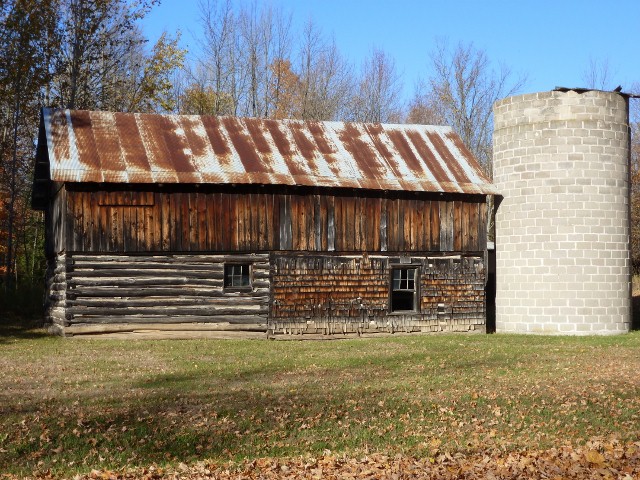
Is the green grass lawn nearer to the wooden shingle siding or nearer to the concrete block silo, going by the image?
the wooden shingle siding

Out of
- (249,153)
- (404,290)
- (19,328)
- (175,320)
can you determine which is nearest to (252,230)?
(249,153)

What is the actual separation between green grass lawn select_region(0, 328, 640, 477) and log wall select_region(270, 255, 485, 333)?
372cm

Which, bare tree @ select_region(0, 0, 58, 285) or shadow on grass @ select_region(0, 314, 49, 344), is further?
bare tree @ select_region(0, 0, 58, 285)

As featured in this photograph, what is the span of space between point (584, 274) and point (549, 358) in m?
6.38

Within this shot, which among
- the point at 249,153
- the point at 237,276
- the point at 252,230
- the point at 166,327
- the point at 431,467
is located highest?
the point at 249,153

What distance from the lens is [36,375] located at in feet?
54.3

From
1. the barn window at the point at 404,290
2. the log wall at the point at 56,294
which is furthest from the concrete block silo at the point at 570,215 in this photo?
the log wall at the point at 56,294

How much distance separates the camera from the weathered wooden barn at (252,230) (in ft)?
76.7

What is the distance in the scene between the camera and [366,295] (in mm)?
25266

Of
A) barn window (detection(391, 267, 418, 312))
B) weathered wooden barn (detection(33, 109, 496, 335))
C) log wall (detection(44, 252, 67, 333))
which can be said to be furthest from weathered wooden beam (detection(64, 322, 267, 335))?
barn window (detection(391, 267, 418, 312))

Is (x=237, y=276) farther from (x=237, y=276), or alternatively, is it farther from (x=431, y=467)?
(x=431, y=467)

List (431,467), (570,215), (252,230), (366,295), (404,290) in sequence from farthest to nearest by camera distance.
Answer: (404,290) < (366,295) < (570,215) < (252,230) < (431,467)

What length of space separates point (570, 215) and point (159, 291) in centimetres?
1213

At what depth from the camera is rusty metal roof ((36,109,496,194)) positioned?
2370 cm
